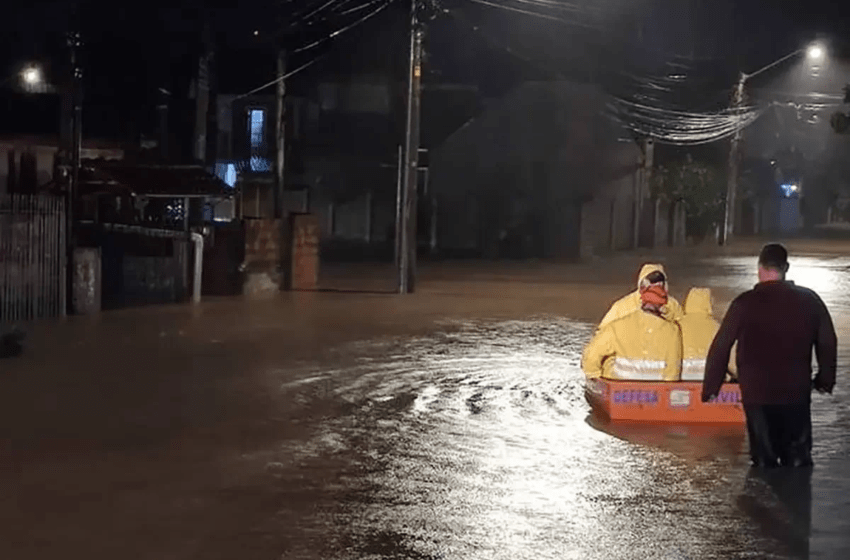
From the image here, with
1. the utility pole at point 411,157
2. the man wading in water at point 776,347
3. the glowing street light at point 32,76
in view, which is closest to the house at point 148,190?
the utility pole at point 411,157

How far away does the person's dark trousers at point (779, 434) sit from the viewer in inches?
391

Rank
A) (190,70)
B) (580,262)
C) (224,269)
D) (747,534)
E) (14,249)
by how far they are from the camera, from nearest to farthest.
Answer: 1. (747,534)
2. (14,249)
3. (224,269)
4. (580,262)
5. (190,70)

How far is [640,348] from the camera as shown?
40.8 feet

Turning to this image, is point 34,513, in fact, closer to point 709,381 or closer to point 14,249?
point 709,381

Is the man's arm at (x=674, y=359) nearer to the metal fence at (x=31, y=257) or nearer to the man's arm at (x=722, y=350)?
the man's arm at (x=722, y=350)

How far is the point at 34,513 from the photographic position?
29.0ft

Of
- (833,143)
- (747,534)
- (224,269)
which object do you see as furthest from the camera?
(833,143)

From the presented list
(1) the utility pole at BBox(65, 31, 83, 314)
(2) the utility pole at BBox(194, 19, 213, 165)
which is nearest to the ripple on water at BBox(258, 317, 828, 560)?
(1) the utility pole at BBox(65, 31, 83, 314)

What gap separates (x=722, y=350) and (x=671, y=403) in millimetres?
2767

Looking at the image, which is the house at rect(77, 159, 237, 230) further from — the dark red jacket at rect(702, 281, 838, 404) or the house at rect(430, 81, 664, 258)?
the house at rect(430, 81, 664, 258)

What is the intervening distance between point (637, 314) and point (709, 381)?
251 centimetres

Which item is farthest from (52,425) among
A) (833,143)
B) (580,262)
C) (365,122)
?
→ (833,143)

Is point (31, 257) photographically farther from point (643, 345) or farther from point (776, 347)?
point (776, 347)

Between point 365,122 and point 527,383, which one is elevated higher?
point 365,122
